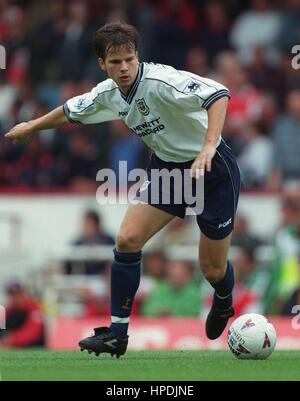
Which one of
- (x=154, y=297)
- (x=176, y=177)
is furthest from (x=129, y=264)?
(x=154, y=297)

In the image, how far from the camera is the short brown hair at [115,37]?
8.69 m

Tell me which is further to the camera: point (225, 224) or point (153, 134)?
point (225, 224)

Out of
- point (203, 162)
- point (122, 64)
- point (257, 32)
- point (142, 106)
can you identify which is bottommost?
point (203, 162)

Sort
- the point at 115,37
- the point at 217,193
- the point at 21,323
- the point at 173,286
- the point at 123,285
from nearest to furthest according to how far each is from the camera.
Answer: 1. the point at 115,37
2. the point at 123,285
3. the point at 217,193
4. the point at 173,286
5. the point at 21,323

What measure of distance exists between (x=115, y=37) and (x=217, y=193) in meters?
1.43

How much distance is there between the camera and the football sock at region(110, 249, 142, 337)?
9.00 meters

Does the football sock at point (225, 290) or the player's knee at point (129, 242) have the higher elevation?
the player's knee at point (129, 242)

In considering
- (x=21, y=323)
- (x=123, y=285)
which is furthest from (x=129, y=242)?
(x=21, y=323)

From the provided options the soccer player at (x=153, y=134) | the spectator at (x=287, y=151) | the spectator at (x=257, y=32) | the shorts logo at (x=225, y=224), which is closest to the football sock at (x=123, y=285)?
the soccer player at (x=153, y=134)

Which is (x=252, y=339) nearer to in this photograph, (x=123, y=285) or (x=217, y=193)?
(x=123, y=285)

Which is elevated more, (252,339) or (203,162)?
(203,162)

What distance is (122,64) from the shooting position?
870 centimetres

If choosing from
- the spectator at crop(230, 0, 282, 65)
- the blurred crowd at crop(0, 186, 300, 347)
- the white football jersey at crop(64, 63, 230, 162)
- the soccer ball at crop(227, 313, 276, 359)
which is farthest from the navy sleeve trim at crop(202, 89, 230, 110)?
the spectator at crop(230, 0, 282, 65)

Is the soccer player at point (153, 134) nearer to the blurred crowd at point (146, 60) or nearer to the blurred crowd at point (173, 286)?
the blurred crowd at point (173, 286)
